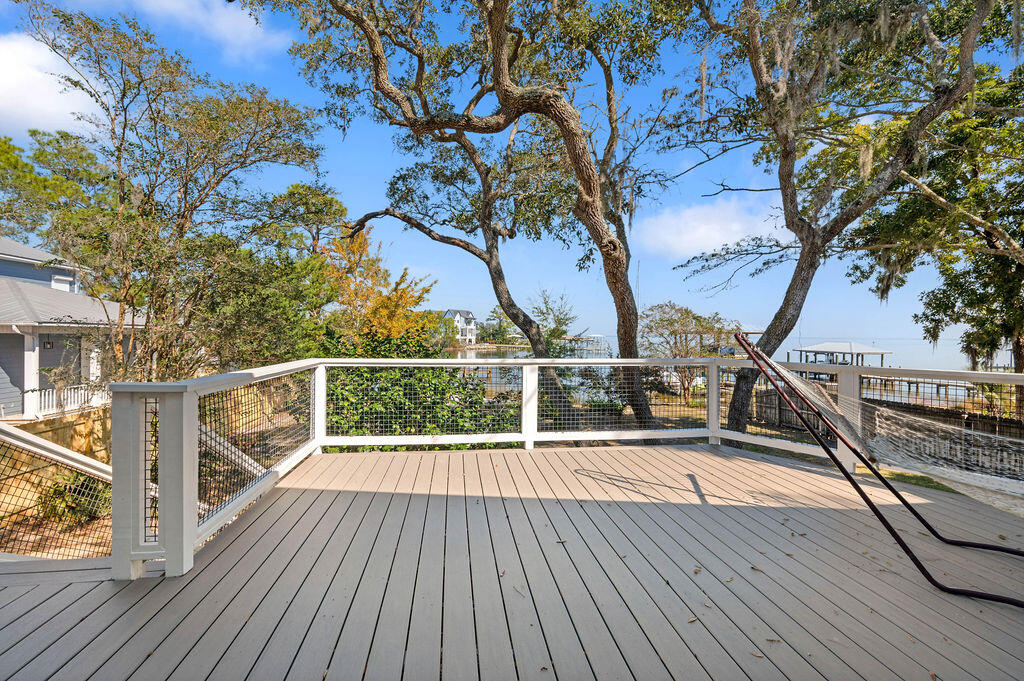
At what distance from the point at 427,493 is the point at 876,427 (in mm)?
2885

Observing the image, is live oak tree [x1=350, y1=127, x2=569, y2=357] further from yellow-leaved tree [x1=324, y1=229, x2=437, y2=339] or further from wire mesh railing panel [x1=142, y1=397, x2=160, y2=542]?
Result: wire mesh railing panel [x1=142, y1=397, x2=160, y2=542]

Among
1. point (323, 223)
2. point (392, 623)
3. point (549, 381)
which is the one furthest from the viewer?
point (323, 223)

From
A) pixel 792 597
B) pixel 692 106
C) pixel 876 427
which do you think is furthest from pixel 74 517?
pixel 692 106

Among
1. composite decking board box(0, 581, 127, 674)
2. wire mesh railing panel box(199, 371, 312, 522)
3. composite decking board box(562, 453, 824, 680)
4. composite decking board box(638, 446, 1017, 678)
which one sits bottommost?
composite decking board box(638, 446, 1017, 678)

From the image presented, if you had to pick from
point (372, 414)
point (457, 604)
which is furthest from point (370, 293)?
point (457, 604)

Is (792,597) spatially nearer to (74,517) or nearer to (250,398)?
(250,398)

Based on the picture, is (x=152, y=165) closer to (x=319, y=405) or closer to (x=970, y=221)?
(x=319, y=405)

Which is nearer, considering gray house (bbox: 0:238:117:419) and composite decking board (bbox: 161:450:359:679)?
composite decking board (bbox: 161:450:359:679)

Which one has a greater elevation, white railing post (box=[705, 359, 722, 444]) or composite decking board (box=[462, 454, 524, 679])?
white railing post (box=[705, 359, 722, 444])

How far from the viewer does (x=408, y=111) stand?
6102 mm

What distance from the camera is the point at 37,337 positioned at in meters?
10.2

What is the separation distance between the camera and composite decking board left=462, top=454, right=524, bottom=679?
1.44 meters

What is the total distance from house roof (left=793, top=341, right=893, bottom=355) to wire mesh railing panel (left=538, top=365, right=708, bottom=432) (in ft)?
37.2

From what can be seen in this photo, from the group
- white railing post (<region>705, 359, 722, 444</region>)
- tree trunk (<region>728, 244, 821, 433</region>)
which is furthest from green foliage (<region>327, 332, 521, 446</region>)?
tree trunk (<region>728, 244, 821, 433</region>)
